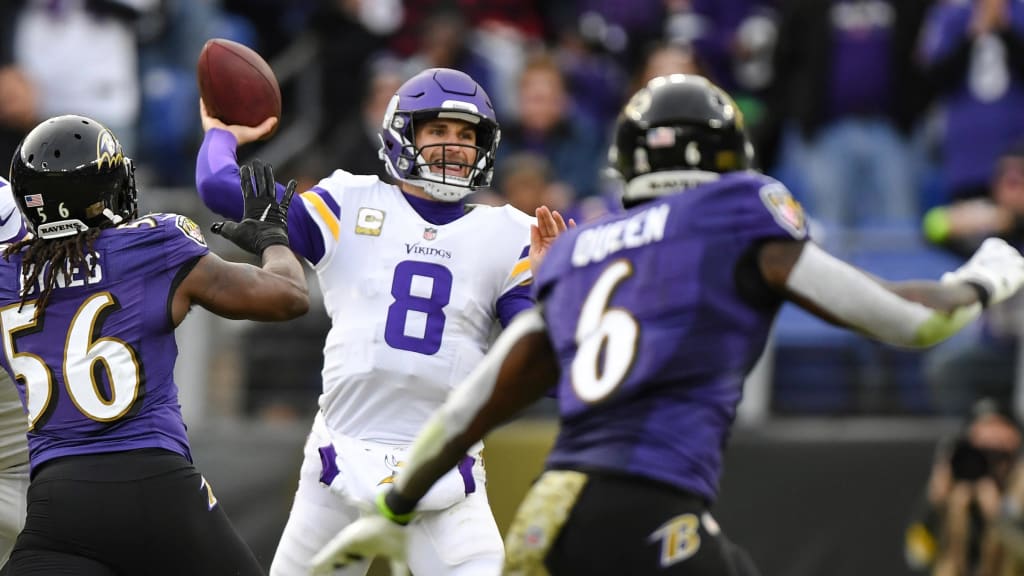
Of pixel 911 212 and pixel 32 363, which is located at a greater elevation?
pixel 32 363

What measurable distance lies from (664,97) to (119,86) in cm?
720


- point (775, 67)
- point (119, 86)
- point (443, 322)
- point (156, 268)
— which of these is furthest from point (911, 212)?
point (156, 268)

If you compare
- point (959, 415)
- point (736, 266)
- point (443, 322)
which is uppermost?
point (736, 266)

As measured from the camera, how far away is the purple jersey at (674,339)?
3.90 meters

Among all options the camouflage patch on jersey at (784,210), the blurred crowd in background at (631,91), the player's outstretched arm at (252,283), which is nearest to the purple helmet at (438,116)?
the player's outstretched arm at (252,283)

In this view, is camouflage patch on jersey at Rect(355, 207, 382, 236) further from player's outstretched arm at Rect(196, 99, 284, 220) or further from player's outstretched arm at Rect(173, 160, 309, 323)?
player's outstretched arm at Rect(173, 160, 309, 323)

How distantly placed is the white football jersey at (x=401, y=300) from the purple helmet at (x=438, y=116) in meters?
0.10

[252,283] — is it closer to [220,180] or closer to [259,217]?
[259,217]

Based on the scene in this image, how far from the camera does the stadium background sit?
9.45 metres

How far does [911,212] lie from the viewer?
1097cm

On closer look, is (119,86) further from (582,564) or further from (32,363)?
(582,564)

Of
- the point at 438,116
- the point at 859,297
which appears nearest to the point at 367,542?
the point at 859,297

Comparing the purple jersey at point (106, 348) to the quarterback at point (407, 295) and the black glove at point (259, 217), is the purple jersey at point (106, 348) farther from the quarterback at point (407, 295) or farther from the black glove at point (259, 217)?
the quarterback at point (407, 295)

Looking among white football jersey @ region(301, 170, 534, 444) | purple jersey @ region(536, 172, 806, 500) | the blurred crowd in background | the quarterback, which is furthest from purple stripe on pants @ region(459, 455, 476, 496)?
the blurred crowd in background
